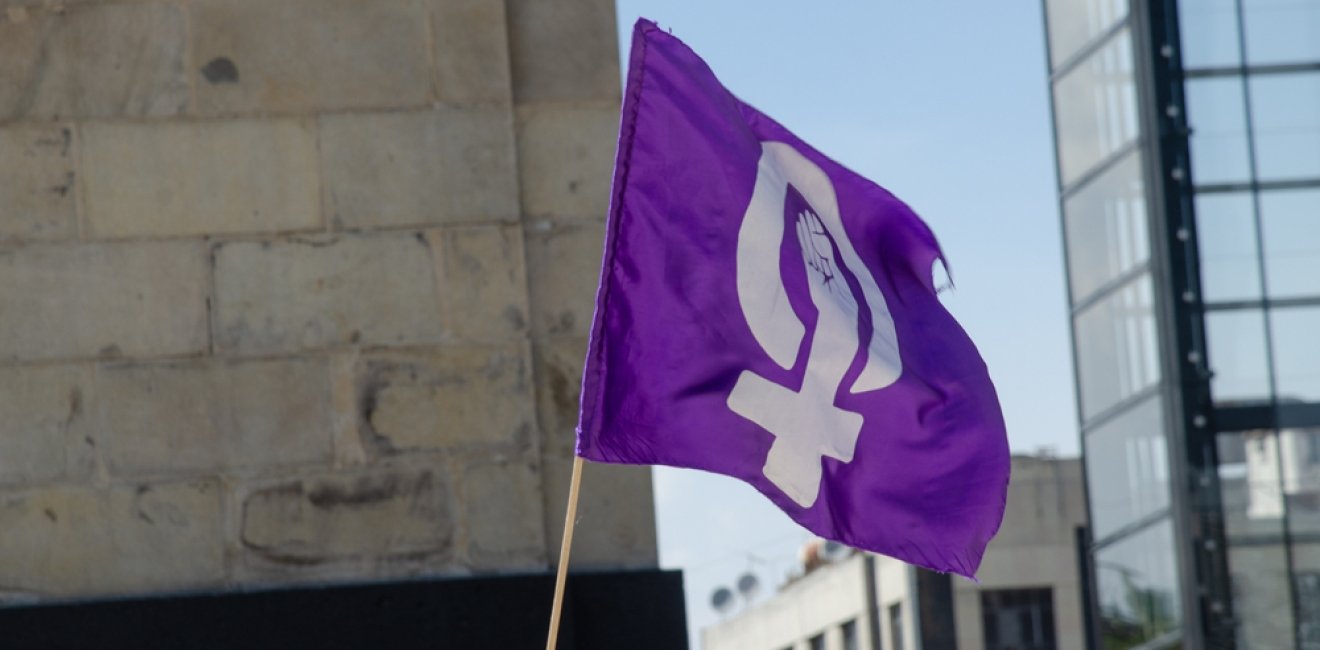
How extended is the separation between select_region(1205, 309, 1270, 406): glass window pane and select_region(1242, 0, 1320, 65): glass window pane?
5.44 ft

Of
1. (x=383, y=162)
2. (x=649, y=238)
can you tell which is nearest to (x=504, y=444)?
(x=383, y=162)

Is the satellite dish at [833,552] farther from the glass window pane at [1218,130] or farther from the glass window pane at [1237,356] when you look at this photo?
the glass window pane at [1218,130]

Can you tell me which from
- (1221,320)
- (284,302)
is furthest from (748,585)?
(284,302)

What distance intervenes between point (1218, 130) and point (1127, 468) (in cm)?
244

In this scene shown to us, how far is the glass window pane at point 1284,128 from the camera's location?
14.3 metres

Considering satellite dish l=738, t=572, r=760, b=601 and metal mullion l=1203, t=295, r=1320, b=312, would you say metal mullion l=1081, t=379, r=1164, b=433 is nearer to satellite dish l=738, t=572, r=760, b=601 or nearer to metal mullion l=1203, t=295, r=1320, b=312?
metal mullion l=1203, t=295, r=1320, b=312

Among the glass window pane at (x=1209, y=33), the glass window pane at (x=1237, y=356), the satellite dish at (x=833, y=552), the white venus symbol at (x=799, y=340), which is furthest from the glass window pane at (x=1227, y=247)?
the satellite dish at (x=833, y=552)

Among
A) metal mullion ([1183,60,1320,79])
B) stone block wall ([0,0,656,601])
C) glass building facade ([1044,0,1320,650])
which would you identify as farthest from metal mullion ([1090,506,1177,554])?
stone block wall ([0,0,656,601])

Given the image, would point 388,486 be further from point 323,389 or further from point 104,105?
point 104,105

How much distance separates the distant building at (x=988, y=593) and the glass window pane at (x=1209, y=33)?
3841 cm

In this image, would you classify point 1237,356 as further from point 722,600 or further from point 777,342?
point 722,600

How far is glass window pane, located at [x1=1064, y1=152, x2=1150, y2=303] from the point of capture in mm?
15219

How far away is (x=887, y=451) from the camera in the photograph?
15.0ft

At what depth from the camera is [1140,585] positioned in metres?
15.2
